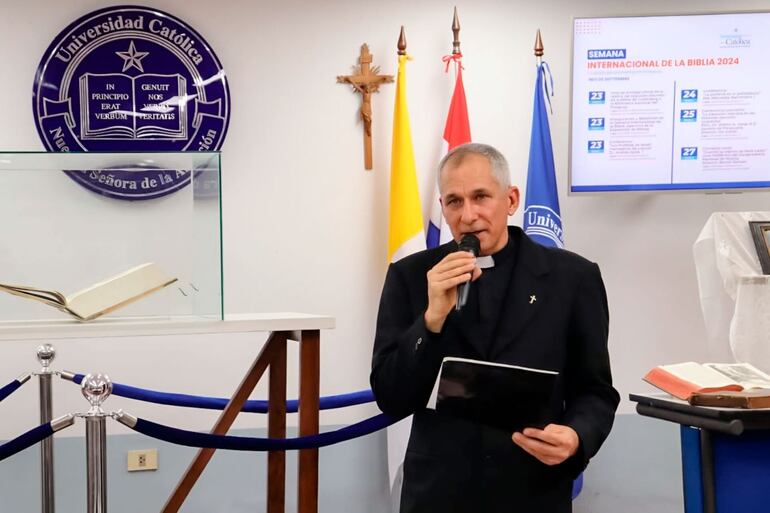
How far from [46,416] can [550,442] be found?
2263 millimetres

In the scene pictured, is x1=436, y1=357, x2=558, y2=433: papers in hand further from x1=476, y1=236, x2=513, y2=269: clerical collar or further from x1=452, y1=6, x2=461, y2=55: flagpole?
x1=452, y1=6, x2=461, y2=55: flagpole

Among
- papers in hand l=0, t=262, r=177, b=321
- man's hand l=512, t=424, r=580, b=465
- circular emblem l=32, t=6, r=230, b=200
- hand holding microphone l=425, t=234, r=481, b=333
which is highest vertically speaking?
circular emblem l=32, t=6, r=230, b=200

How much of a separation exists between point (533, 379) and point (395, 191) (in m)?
2.54

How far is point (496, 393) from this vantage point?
1975 millimetres

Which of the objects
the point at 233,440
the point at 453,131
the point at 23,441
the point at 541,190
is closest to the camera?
the point at 23,441

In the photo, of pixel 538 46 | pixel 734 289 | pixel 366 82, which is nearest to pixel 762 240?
pixel 734 289

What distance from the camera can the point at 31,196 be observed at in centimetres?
256

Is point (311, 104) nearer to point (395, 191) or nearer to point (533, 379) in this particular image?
point (395, 191)

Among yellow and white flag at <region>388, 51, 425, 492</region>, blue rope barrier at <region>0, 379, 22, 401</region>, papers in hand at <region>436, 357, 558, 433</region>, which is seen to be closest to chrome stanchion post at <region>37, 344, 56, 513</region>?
blue rope barrier at <region>0, 379, 22, 401</region>

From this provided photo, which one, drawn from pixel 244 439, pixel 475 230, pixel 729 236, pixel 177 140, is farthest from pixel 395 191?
pixel 475 230

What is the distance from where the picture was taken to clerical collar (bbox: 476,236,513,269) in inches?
85.9

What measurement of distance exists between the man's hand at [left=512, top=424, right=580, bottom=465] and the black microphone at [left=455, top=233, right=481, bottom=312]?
31cm

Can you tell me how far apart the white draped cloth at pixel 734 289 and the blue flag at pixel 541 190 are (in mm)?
669

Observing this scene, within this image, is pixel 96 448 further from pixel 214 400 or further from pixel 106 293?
pixel 214 400
